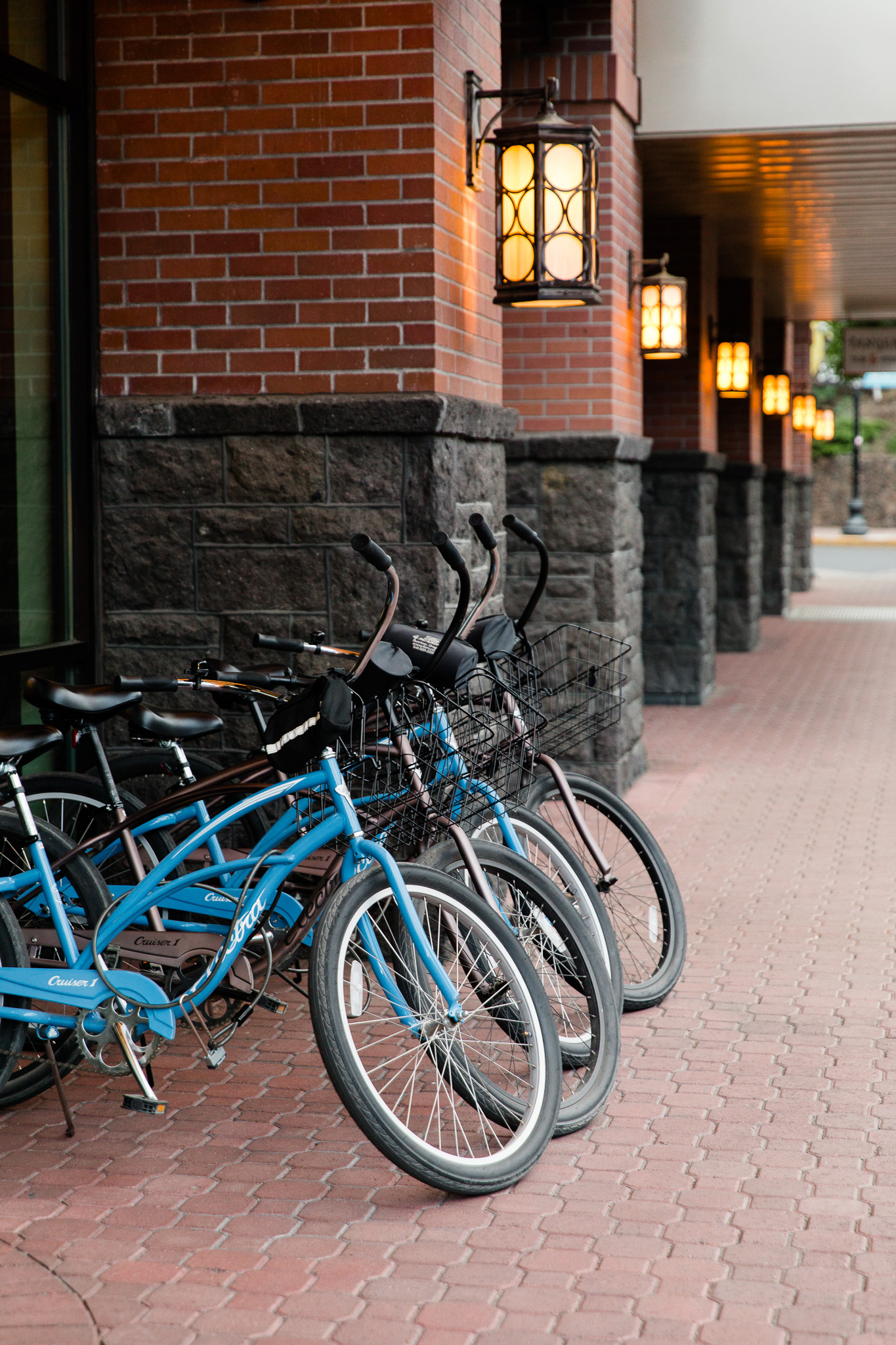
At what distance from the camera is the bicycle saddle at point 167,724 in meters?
4.25

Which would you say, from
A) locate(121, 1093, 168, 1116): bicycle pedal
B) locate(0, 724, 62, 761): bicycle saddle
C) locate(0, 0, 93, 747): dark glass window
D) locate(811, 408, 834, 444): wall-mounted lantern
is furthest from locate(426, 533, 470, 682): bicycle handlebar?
locate(811, 408, 834, 444): wall-mounted lantern

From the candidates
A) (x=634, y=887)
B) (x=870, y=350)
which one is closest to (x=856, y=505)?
(x=870, y=350)

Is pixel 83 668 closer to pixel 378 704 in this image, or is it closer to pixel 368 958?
pixel 378 704

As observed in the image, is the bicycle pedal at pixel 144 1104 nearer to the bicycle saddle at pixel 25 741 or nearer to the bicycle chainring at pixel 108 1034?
the bicycle chainring at pixel 108 1034

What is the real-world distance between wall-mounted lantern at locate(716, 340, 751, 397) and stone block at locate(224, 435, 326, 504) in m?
8.70

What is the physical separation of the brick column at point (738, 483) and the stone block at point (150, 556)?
9.41 metres

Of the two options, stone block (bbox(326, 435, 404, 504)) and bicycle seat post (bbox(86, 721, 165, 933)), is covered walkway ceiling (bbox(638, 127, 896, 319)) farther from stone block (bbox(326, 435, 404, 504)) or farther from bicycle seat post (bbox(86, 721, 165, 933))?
bicycle seat post (bbox(86, 721, 165, 933))

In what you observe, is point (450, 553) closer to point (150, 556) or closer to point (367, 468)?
point (367, 468)

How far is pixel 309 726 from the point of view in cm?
360

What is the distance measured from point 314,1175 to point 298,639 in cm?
218

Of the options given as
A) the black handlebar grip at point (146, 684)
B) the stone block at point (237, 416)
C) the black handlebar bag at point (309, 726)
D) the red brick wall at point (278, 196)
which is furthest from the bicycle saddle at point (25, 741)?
the red brick wall at point (278, 196)

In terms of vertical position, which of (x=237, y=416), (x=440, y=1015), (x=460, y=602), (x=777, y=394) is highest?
(x=777, y=394)

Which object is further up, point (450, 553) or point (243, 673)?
point (450, 553)

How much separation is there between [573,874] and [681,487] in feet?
24.2
